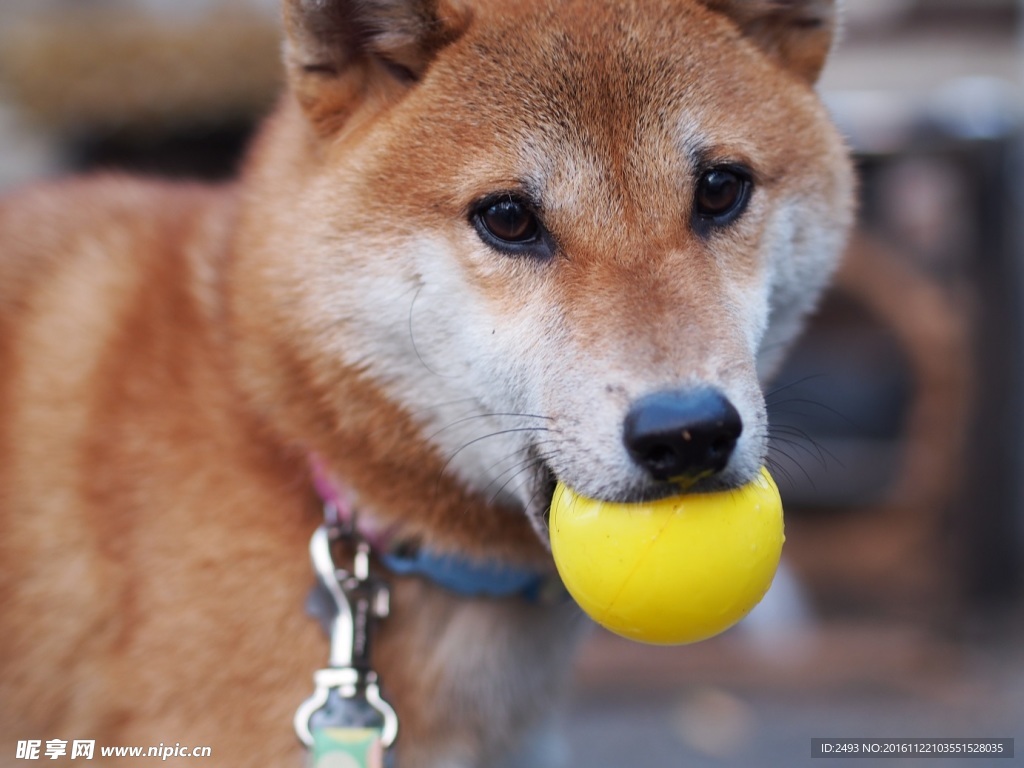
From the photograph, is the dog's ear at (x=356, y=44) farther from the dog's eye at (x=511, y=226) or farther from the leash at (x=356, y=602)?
the leash at (x=356, y=602)

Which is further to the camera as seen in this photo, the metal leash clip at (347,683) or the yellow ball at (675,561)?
the metal leash clip at (347,683)

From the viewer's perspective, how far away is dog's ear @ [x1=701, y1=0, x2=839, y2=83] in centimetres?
225

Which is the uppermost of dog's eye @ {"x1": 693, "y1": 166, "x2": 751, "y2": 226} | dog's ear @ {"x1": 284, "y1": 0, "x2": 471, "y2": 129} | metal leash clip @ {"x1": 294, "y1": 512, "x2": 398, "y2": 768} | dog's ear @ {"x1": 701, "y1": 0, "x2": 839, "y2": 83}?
dog's ear @ {"x1": 701, "y1": 0, "x2": 839, "y2": 83}

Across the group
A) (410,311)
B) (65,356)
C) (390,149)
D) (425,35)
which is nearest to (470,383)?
(410,311)

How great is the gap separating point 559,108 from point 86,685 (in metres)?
1.49

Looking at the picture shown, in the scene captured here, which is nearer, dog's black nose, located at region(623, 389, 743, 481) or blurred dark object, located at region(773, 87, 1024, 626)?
dog's black nose, located at region(623, 389, 743, 481)

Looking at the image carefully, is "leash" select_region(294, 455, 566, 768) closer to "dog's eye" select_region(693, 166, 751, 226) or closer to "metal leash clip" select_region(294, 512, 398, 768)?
"metal leash clip" select_region(294, 512, 398, 768)

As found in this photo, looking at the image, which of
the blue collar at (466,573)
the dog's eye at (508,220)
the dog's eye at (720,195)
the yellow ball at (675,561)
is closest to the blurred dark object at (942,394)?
the dog's eye at (720,195)

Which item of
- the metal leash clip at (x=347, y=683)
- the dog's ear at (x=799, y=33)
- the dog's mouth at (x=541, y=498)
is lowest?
the metal leash clip at (x=347, y=683)

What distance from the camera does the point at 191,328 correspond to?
2248 millimetres

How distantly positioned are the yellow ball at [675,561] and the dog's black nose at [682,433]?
64 mm

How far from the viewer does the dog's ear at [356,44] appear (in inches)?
78.3

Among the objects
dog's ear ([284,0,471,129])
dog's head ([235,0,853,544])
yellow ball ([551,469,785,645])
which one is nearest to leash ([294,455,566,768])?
dog's head ([235,0,853,544])

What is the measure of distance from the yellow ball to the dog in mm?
124
